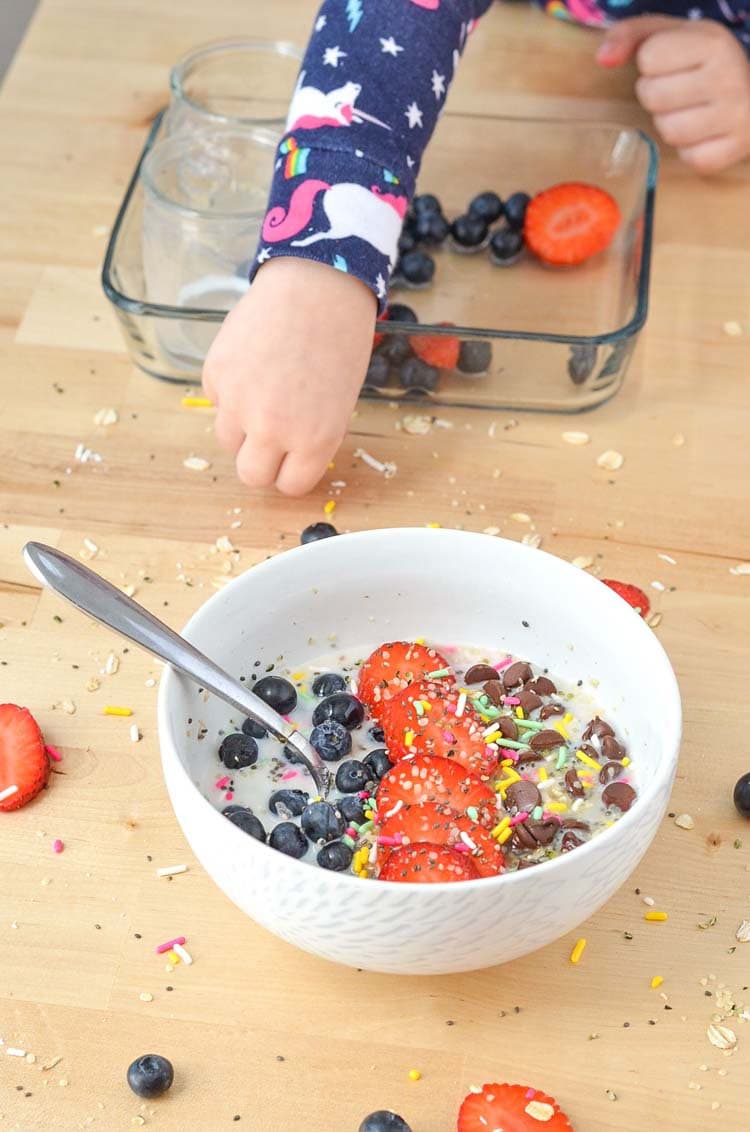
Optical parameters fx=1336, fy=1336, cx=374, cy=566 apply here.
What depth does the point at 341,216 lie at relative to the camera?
98cm

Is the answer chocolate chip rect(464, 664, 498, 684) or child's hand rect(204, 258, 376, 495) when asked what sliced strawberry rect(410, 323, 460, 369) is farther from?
chocolate chip rect(464, 664, 498, 684)

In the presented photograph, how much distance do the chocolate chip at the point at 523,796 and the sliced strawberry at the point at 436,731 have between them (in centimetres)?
2

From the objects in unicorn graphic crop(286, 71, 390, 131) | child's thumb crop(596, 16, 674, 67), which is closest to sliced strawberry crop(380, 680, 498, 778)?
unicorn graphic crop(286, 71, 390, 131)

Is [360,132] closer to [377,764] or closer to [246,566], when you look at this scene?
[246,566]

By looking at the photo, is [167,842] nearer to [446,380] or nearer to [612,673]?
[612,673]

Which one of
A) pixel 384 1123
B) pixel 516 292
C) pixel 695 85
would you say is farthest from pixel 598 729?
pixel 695 85

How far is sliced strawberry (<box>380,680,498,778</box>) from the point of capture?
74 centimetres

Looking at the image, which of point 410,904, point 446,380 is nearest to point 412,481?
point 446,380

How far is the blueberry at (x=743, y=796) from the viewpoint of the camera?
78cm

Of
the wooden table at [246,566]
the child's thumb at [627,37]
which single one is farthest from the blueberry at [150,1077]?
the child's thumb at [627,37]

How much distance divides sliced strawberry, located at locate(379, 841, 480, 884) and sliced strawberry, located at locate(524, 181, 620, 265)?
0.66 metres

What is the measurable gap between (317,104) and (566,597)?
47 centimetres

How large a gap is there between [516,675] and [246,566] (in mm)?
237

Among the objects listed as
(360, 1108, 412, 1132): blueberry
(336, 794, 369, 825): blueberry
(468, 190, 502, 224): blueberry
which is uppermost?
(468, 190, 502, 224): blueberry
